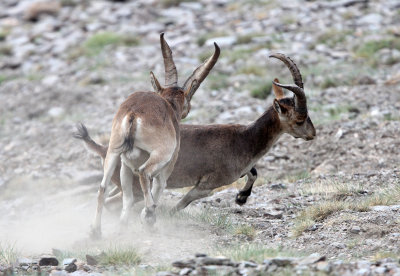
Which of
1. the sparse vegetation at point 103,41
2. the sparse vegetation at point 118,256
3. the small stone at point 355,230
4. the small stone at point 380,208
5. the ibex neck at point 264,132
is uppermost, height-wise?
the sparse vegetation at point 118,256

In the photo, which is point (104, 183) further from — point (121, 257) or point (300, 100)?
point (300, 100)

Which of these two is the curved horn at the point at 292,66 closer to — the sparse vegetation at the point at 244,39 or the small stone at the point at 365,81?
the small stone at the point at 365,81

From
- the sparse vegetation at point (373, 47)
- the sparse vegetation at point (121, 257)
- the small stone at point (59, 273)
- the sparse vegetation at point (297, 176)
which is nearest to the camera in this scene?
the small stone at point (59, 273)

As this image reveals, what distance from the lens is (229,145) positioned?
964cm

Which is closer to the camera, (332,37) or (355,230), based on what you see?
(355,230)

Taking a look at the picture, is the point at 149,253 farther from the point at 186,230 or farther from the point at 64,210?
the point at 64,210

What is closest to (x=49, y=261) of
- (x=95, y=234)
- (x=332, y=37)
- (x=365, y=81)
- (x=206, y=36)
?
(x=95, y=234)

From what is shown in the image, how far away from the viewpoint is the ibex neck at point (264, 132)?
9.77 metres

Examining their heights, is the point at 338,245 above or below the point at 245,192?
above

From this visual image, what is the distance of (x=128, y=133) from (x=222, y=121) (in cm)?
678

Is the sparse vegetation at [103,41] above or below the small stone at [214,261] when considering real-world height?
below

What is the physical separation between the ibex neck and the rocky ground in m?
0.83

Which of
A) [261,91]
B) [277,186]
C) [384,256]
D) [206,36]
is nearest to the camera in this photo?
[384,256]

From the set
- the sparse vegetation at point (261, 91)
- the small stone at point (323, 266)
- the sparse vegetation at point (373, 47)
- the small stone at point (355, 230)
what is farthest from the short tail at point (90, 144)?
the sparse vegetation at point (373, 47)
